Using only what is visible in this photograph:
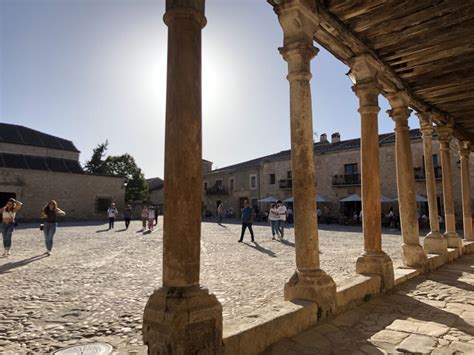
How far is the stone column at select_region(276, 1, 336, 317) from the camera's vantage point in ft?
12.2

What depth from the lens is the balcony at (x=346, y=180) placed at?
25053mm

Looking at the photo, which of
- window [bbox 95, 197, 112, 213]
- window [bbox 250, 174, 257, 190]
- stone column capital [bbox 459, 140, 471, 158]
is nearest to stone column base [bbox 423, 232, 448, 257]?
stone column capital [bbox 459, 140, 471, 158]

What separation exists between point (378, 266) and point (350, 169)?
22.3m

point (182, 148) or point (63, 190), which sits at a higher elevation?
point (63, 190)

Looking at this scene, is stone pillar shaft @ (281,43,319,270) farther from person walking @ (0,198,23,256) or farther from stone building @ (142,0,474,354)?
person walking @ (0,198,23,256)

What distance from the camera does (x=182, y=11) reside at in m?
2.60

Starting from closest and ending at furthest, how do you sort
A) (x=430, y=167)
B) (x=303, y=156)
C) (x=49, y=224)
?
(x=303, y=156)
(x=430, y=167)
(x=49, y=224)

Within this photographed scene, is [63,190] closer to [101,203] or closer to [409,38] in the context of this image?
[101,203]

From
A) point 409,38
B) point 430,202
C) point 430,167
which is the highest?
point 409,38

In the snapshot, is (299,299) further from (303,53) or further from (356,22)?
(356,22)

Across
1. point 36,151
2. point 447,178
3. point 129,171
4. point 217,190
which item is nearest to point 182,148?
point 447,178

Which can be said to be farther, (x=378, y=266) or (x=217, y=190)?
(x=217, y=190)

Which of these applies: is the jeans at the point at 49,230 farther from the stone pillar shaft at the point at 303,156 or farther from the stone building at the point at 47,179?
the stone building at the point at 47,179

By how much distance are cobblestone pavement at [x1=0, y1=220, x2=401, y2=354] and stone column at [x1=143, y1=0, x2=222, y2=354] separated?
1.15ft
